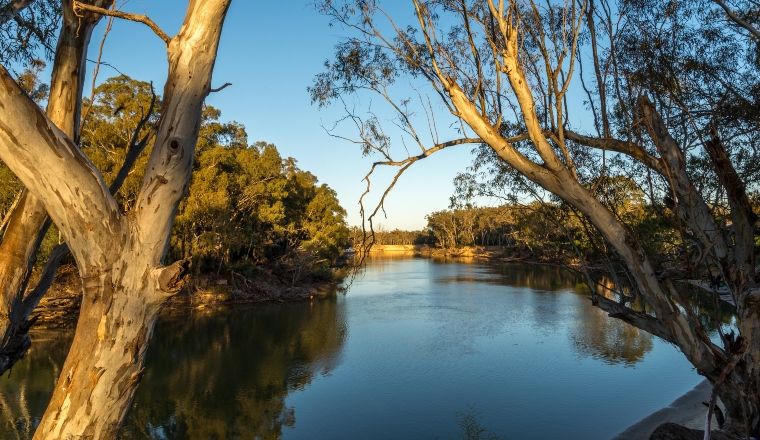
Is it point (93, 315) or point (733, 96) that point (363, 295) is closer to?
point (733, 96)

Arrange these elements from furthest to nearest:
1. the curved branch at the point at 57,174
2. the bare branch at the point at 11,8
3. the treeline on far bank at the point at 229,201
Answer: the treeline on far bank at the point at 229,201 < the bare branch at the point at 11,8 < the curved branch at the point at 57,174

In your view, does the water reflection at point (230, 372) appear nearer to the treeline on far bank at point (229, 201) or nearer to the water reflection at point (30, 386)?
the water reflection at point (30, 386)

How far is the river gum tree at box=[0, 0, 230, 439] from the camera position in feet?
4.66

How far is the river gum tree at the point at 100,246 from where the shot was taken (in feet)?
4.66

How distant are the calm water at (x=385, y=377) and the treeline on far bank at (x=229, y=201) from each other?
11.0ft

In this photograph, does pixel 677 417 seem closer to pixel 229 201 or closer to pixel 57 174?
pixel 57 174

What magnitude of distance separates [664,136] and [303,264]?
736 inches

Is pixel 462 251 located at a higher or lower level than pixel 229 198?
lower

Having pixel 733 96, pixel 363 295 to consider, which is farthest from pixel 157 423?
pixel 363 295

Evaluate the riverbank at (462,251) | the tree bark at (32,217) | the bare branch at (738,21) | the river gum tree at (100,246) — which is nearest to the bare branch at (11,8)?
the tree bark at (32,217)

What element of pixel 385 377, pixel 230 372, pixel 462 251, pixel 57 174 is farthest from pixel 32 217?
pixel 462 251

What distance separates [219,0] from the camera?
5.52ft

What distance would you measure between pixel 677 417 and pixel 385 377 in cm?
473

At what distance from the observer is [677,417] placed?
746 cm
